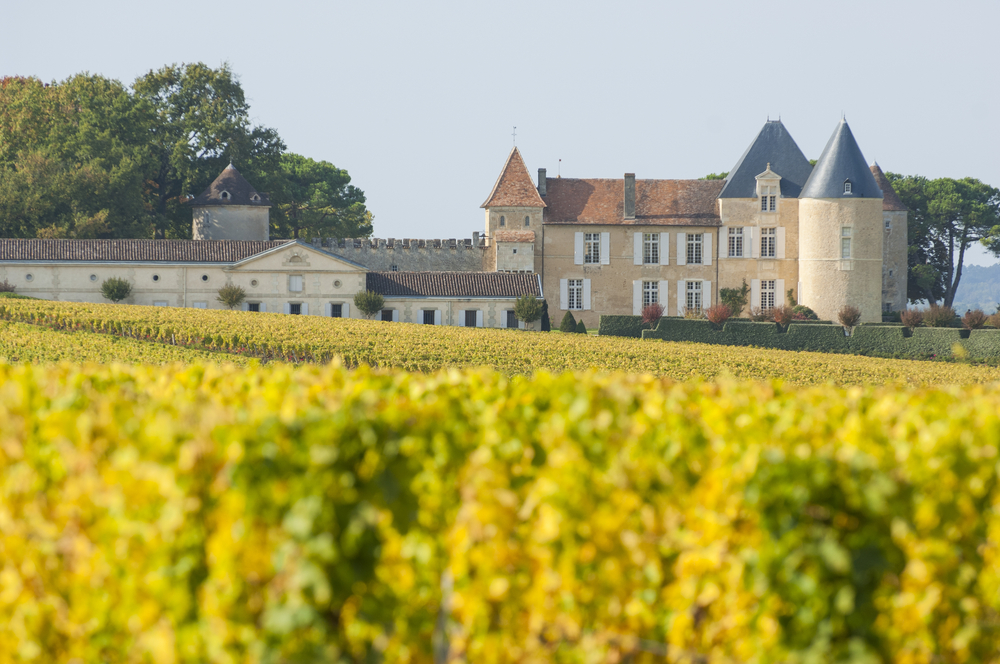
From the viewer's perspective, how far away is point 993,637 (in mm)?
3336

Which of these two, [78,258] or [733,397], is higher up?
[78,258]

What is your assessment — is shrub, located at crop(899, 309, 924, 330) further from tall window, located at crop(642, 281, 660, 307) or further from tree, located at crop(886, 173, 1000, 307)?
tree, located at crop(886, 173, 1000, 307)

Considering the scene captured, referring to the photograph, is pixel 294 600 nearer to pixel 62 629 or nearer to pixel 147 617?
pixel 147 617

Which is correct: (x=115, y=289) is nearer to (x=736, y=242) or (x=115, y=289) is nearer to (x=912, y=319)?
(x=736, y=242)

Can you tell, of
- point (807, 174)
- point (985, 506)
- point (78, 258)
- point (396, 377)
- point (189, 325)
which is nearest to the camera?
point (985, 506)

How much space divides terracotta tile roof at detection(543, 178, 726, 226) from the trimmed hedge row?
1174 centimetres

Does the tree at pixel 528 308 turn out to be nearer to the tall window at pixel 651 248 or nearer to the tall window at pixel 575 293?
the tall window at pixel 575 293

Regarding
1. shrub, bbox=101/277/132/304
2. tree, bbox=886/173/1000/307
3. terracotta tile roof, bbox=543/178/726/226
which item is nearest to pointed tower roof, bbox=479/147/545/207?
terracotta tile roof, bbox=543/178/726/226

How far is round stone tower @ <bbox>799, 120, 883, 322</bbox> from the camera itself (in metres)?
42.0

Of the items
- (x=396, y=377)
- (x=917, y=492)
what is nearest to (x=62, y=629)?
(x=396, y=377)

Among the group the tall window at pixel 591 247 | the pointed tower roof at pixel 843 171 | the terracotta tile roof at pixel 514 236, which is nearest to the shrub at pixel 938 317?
the pointed tower roof at pixel 843 171

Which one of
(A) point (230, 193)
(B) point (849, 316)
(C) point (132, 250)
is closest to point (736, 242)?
(B) point (849, 316)

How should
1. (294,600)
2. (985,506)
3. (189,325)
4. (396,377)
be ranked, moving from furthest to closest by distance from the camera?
1. (189,325)
2. (396,377)
3. (985,506)
4. (294,600)

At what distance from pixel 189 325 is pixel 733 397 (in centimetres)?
2583
